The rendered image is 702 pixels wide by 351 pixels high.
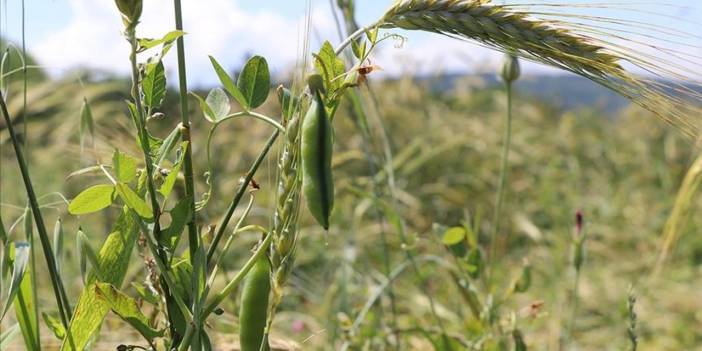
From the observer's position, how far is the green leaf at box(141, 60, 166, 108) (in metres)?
0.55

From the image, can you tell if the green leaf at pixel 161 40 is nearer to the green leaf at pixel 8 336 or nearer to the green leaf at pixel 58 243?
the green leaf at pixel 58 243

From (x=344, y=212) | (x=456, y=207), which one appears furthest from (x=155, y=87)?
(x=456, y=207)

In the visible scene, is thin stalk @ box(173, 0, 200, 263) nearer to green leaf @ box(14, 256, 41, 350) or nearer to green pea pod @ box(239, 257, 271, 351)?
green pea pod @ box(239, 257, 271, 351)

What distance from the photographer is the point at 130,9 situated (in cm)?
46

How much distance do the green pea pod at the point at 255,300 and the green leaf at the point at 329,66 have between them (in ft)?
0.39

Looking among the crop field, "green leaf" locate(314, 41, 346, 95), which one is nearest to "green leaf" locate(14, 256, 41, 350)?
the crop field

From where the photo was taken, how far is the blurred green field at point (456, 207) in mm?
1961

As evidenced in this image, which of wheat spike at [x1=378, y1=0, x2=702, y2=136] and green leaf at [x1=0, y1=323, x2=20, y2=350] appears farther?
green leaf at [x1=0, y1=323, x2=20, y2=350]

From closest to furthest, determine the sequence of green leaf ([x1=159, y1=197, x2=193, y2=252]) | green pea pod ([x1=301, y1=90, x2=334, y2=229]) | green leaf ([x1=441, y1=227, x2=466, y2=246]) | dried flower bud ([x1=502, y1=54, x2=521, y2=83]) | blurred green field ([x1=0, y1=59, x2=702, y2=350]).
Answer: green pea pod ([x1=301, y1=90, x2=334, y2=229]) < green leaf ([x1=159, y1=197, x2=193, y2=252]) < green leaf ([x1=441, y1=227, x2=466, y2=246]) < dried flower bud ([x1=502, y1=54, x2=521, y2=83]) < blurred green field ([x1=0, y1=59, x2=702, y2=350])

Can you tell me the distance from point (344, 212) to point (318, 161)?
8.10 ft

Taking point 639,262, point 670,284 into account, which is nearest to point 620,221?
point 639,262

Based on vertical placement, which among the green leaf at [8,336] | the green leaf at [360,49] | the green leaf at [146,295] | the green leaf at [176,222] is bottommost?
the green leaf at [8,336]

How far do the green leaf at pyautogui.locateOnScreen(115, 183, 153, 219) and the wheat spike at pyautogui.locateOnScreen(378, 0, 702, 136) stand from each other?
0.61 ft

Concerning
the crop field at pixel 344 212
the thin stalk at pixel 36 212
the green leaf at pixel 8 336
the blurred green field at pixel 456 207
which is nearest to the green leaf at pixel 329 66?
the crop field at pixel 344 212
